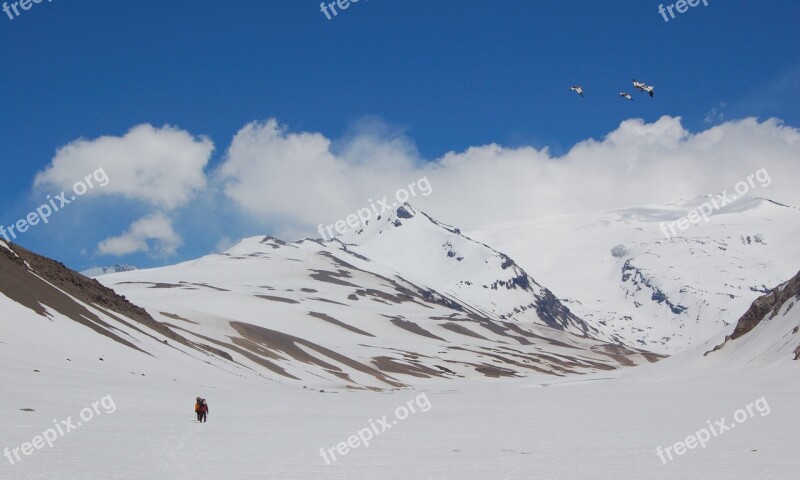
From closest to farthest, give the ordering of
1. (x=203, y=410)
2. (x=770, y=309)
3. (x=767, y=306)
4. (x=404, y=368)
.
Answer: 1. (x=203, y=410)
2. (x=770, y=309)
3. (x=767, y=306)
4. (x=404, y=368)

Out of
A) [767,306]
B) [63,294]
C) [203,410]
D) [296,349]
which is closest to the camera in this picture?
[203,410]

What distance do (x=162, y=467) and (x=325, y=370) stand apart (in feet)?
290

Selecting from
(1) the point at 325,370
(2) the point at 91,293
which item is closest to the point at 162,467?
(2) the point at 91,293

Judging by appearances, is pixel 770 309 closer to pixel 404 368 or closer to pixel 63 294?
pixel 404 368

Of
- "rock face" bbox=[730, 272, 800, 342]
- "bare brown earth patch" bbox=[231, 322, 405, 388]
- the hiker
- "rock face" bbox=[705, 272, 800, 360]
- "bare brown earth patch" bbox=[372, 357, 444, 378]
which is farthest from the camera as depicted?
"bare brown earth patch" bbox=[372, 357, 444, 378]

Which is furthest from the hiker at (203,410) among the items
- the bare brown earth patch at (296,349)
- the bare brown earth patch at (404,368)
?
the bare brown earth patch at (404,368)

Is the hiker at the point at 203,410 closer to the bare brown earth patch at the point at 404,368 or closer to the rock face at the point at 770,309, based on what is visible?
the rock face at the point at 770,309

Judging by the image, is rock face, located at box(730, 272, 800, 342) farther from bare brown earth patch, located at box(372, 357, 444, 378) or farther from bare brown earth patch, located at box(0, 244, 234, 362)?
bare brown earth patch, located at box(0, 244, 234, 362)

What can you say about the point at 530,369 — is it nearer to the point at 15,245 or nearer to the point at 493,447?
the point at 15,245

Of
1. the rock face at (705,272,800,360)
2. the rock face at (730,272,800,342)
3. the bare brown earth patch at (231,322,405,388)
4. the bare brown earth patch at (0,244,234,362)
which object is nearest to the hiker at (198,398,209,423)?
the bare brown earth patch at (0,244,234,362)

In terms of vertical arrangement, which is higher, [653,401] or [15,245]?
[15,245]

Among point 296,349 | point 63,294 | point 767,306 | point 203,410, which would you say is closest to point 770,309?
point 767,306

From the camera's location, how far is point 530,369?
193m

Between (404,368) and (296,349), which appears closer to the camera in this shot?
(296,349)
